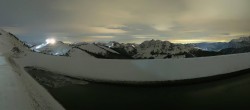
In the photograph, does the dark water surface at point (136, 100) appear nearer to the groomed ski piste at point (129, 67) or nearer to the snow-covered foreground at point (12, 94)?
the groomed ski piste at point (129, 67)

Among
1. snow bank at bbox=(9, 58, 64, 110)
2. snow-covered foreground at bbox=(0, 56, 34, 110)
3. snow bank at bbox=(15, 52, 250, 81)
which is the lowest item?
snow bank at bbox=(15, 52, 250, 81)

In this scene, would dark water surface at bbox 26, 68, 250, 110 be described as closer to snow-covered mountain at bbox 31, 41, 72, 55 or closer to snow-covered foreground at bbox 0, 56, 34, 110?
snow-covered foreground at bbox 0, 56, 34, 110

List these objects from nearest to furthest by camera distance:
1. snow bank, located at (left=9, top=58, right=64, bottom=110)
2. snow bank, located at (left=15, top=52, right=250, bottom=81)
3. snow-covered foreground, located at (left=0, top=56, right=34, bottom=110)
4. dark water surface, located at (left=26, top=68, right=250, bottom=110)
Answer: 1. snow-covered foreground, located at (left=0, top=56, right=34, bottom=110)
2. snow bank, located at (left=9, top=58, right=64, bottom=110)
3. dark water surface, located at (left=26, top=68, right=250, bottom=110)
4. snow bank, located at (left=15, top=52, right=250, bottom=81)

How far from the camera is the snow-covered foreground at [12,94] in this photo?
31.3 feet

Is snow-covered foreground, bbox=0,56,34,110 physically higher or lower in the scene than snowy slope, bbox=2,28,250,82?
higher

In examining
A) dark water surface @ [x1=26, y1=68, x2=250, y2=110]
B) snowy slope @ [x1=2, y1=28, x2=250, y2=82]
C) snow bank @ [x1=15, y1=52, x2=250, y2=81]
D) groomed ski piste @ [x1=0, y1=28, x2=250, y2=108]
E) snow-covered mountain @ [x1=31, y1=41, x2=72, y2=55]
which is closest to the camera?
dark water surface @ [x1=26, y1=68, x2=250, y2=110]

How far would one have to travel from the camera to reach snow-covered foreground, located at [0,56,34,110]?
953cm

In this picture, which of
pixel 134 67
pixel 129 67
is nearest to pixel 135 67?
pixel 134 67

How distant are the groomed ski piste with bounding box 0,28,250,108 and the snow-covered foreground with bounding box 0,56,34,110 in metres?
23.0

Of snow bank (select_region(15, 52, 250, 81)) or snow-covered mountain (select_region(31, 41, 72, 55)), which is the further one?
snow-covered mountain (select_region(31, 41, 72, 55))

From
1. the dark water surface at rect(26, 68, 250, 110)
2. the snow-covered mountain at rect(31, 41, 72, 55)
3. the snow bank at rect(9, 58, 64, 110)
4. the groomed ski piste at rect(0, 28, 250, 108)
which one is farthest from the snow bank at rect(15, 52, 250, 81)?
the snow-covered mountain at rect(31, 41, 72, 55)

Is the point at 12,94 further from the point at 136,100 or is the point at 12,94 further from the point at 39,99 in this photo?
the point at 136,100

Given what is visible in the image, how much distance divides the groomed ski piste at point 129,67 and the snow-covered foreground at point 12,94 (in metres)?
23.0

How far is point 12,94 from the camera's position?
10.5 meters
